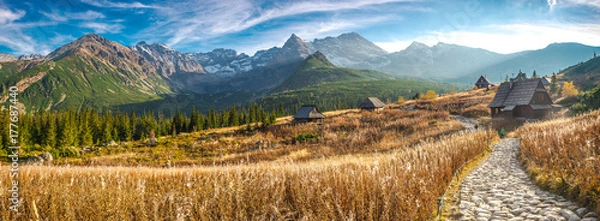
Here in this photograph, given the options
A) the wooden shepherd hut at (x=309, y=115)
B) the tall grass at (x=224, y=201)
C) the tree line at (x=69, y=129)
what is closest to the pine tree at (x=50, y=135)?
the tree line at (x=69, y=129)

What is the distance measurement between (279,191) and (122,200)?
2.69 meters

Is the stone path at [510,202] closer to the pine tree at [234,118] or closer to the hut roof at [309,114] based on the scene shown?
the hut roof at [309,114]

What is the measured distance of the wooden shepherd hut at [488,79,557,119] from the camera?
147 ft

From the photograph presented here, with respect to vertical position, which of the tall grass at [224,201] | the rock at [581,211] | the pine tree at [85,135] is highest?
the tall grass at [224,201]

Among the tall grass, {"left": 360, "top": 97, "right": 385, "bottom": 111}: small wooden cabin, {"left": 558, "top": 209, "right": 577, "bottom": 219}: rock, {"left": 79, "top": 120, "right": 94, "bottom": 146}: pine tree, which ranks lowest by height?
{"left": 79, "top": 120, "right": 94, "bottom": 146}: pine tree

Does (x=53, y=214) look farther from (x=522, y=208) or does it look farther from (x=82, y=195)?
(x=522, y=208)

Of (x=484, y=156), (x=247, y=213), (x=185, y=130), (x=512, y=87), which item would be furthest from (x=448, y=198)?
(x=185, y=130)

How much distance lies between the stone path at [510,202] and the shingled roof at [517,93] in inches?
1774

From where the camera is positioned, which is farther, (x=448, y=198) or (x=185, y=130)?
(x=185, y=130)

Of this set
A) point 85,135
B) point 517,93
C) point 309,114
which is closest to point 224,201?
point 517,93

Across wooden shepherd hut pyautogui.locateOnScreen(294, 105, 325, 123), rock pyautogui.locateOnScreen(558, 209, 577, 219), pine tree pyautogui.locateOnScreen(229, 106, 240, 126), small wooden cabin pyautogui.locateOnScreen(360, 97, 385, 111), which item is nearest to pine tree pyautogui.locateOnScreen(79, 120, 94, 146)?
pine tree pyautogui.locateOnScreen(229, 106, 240, 126)

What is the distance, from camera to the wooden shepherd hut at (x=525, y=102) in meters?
44.9

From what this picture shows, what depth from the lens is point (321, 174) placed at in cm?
626

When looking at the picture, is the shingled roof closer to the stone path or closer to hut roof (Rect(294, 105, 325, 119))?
hut roof (Rect(294, 105, 325, 119))
